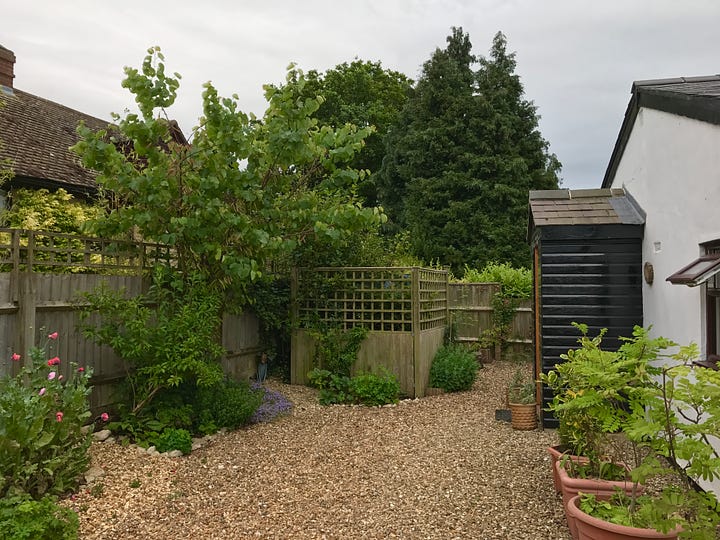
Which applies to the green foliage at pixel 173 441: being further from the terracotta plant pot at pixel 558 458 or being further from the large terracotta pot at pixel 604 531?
the large terracotta pot at pixel 604 531

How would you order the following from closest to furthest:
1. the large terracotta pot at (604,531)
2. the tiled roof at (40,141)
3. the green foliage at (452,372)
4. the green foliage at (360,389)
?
the large terracotta pot at (604,531), the green foliage at (360,389), the green foliage at (452,372), the tiled roof at (40,141)

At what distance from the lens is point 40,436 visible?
3.91 metres

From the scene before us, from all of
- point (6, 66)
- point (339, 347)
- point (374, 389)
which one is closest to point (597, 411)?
point (374, 389)

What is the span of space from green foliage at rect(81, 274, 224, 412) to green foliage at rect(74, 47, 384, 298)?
0.57 meters

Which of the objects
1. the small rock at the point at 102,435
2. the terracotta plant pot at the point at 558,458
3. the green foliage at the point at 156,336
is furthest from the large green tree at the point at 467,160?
the terracotta plant pot at the point at 558,458

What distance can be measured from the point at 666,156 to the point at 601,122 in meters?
4.65

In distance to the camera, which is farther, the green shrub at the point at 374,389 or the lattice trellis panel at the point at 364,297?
the lattice trellis panel at the point at 364,297

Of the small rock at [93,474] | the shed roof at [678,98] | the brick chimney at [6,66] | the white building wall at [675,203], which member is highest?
the brick chimney at [6,66]

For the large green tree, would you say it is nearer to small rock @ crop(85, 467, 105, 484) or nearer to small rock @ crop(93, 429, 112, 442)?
small rock @ crop(93, 429, 112, 442)

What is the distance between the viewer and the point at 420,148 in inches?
899

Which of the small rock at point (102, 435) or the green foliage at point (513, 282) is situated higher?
the green foliage at point (513, 282)

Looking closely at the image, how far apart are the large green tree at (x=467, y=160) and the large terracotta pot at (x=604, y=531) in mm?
16379

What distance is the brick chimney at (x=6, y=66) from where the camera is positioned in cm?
1305

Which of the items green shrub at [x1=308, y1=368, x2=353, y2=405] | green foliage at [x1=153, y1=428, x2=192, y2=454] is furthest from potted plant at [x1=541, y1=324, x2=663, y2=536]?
green shrub at [x1=308, y1=368, x2=353, y2=405]
